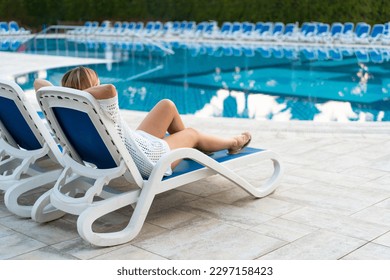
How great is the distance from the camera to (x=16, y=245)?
2.92 m

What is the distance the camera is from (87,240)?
282 centimetres

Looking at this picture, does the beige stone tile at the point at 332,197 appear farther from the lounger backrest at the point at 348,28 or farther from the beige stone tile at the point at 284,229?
the lounger backrest at the point at 348,28

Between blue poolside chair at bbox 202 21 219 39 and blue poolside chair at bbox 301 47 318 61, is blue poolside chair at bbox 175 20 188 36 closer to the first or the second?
blue poolside chair at bbox 202 21 219 39

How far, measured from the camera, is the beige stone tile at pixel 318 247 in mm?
2752

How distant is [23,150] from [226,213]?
4.27 feet

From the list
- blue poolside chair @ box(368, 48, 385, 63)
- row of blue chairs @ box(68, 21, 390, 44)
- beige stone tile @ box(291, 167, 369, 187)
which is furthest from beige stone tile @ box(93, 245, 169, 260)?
row of blue chairs @ box(68, 21, 390, 44)

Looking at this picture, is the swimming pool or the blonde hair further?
the swimming pool

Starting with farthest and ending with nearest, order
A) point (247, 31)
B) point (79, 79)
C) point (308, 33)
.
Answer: point (247, 31) → point (308, 33) → point (79, 79)

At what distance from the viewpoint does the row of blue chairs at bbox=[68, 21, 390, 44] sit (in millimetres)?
20266

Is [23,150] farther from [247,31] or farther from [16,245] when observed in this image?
[247,31]

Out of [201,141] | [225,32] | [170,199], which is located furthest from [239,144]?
[225,32]

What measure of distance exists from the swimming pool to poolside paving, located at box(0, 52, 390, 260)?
4.39m

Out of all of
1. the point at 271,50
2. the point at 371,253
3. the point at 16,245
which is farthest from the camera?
the point at 271,50

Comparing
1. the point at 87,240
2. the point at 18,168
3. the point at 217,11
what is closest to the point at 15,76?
A: the point at 18,168
